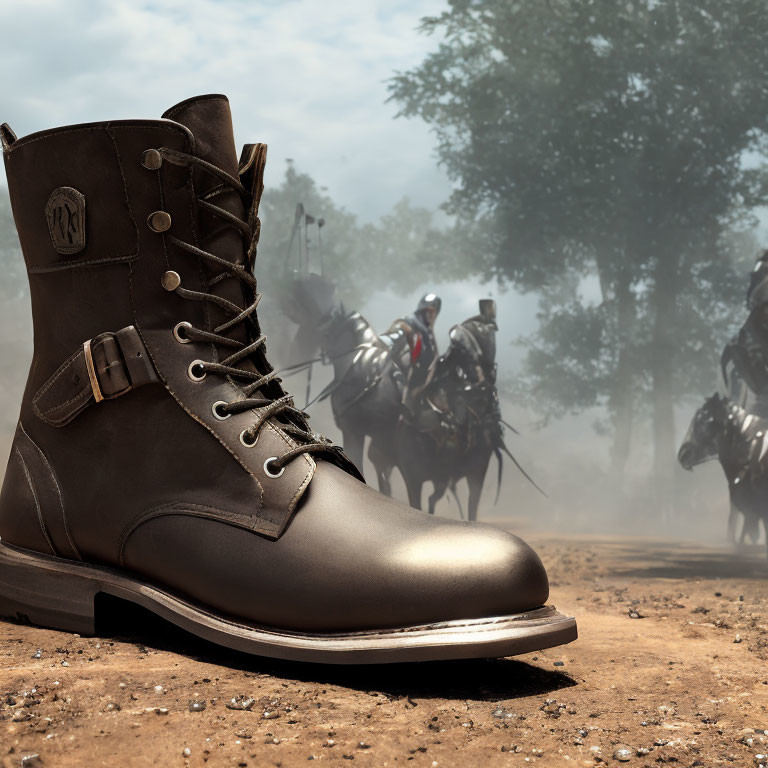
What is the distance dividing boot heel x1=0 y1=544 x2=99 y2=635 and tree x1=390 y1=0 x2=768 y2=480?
41.3 ft

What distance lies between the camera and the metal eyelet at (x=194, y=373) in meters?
1.47

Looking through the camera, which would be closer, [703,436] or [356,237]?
[703,436]

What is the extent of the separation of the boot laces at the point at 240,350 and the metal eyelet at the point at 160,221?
0.7 inches

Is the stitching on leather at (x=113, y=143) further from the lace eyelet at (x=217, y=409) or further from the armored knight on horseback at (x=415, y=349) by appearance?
the armored knight on horseback at (x=415, y=349)

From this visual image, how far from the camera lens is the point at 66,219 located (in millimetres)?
1528

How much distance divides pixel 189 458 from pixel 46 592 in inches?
16.0

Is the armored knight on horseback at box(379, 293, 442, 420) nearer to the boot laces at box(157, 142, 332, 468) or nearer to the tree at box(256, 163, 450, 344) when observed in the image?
the boot laces at box(157, 142, 332, 468)

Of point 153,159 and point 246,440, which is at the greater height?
point 153,159

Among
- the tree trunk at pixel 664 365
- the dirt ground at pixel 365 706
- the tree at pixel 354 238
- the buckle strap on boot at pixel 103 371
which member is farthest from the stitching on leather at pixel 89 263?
the tree at pixel 354 238

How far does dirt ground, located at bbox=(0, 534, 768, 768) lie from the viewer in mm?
1089

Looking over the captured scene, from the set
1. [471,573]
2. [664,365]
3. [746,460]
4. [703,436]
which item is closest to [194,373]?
[471,573]

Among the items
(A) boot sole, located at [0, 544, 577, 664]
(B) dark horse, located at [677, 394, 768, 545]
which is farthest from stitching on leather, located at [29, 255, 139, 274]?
(B) dark horse, located at [677, 394, 768, 545]

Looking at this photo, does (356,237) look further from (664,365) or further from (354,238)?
(664,365)

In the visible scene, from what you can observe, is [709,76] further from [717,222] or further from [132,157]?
[132,157]
